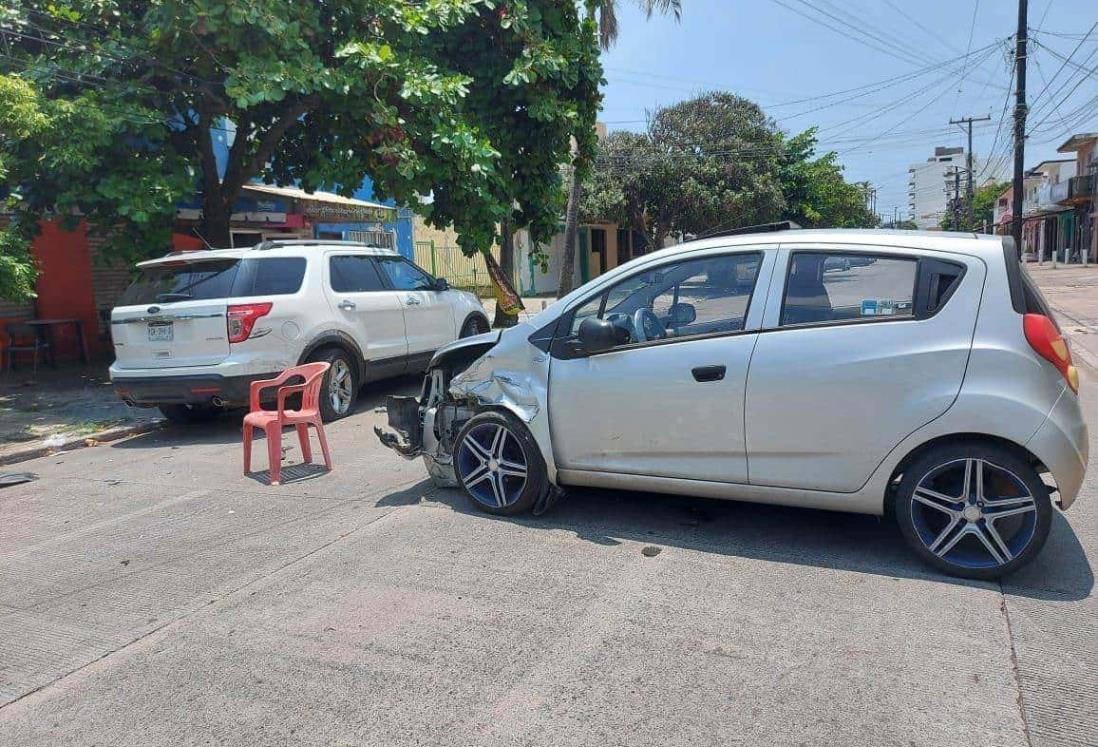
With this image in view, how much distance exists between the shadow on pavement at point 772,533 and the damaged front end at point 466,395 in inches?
14.6

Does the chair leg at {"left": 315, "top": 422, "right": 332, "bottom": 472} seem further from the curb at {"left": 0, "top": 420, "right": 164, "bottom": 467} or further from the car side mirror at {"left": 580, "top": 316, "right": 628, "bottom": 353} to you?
the curb at {"left": 0, "top": 420, "right": 164, "bottom": 467}

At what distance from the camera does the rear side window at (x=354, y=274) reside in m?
8.98

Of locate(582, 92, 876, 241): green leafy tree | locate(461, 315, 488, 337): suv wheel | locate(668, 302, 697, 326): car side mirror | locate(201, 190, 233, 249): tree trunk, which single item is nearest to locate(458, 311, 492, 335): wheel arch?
locate(461, 315, 488, 337): suv wheel

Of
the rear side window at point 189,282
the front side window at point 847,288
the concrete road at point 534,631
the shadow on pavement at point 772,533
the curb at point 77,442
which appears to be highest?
the rear side window at point 189,282

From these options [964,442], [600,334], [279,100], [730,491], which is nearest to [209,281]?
[279,100]

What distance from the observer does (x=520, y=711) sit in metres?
3.08

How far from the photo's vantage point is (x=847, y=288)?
14.3 feet

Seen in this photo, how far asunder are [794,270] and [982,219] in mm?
96256

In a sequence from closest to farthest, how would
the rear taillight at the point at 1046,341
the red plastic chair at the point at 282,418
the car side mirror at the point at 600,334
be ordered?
1. the rear taillight at the point at 1046,341
2. the car side mirror at the point at 600,334
3. the red plastic chair at the point at 282,418

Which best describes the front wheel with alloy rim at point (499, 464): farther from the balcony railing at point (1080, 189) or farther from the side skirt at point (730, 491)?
the balcony railing at point (1080, 189)

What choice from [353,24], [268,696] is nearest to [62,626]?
[268,696]

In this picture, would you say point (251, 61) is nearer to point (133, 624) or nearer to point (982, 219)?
point (133, 624)

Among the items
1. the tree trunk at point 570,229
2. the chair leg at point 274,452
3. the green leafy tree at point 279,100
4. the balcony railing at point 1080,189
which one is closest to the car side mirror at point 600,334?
the chair leg at point 274,452

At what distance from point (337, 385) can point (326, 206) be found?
7.95 m
